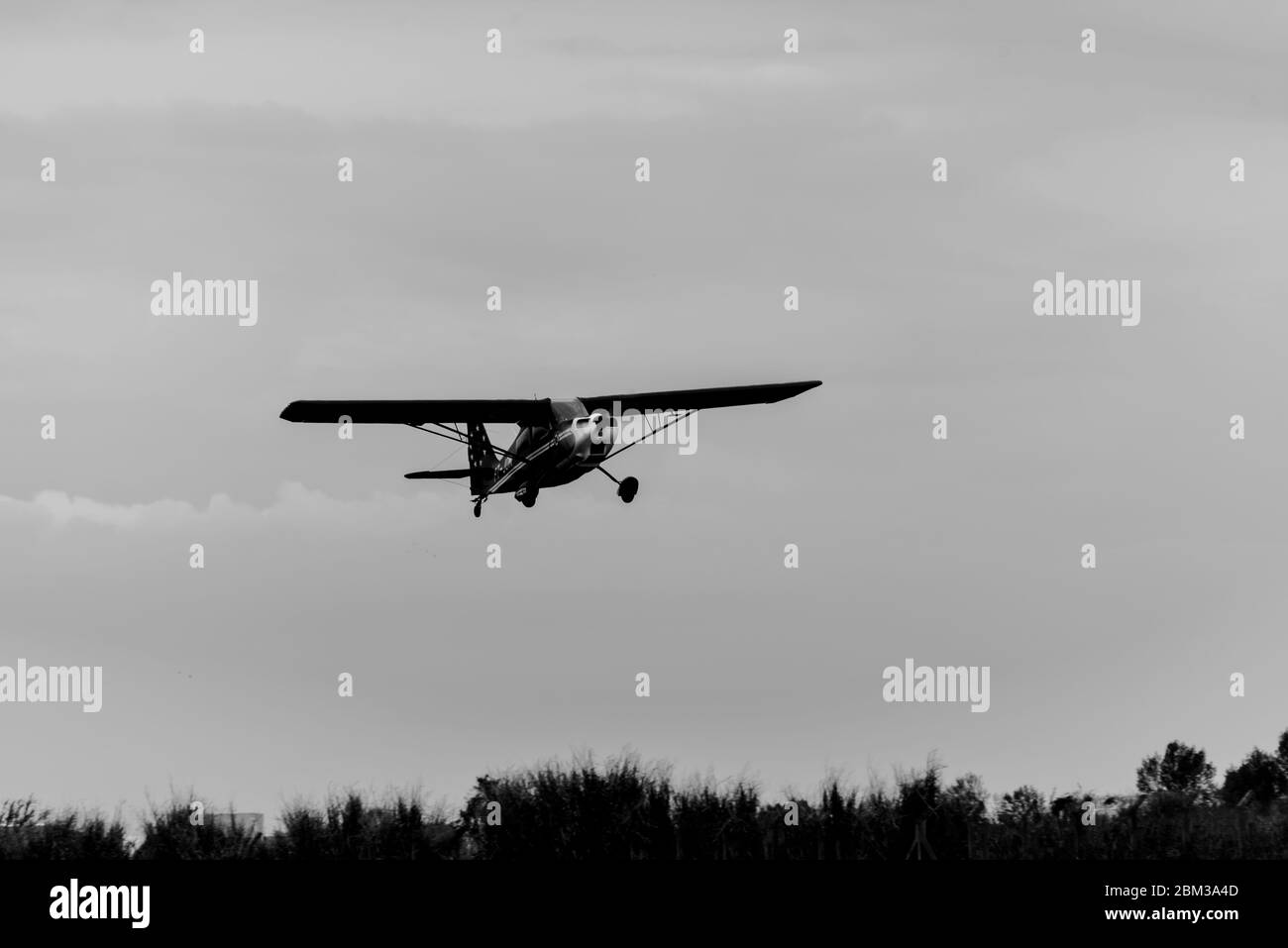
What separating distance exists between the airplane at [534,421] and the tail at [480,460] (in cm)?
2

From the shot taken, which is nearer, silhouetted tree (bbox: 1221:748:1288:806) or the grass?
the grass

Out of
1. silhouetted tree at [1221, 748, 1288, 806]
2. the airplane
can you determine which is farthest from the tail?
silhouetted tree at [1221, 748, 1288, 806]

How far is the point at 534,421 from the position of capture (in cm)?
4784

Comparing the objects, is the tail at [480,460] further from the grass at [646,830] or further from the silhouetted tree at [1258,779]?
the silhouetted tree at [1258,779]

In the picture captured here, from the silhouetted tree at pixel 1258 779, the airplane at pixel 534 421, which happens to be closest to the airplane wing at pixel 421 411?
the airplane at pixel 534 421

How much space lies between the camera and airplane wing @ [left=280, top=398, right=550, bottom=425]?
4828cm

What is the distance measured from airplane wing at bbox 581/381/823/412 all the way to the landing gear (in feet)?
25.9

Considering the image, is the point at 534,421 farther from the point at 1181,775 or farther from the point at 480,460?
the point at 1181,775

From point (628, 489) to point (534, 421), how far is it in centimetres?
394

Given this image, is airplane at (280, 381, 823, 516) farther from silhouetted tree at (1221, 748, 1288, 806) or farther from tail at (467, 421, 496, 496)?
silhouetted tree at (1221, 748, 1288, 806)

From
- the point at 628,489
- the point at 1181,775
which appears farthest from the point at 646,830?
the point at 1181,775
